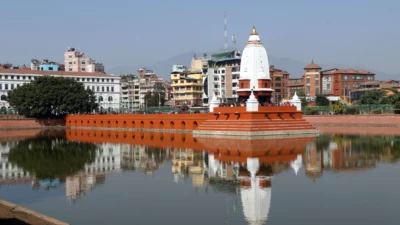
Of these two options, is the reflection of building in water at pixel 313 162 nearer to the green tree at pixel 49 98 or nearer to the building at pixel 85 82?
the green tree at pixel 49 98

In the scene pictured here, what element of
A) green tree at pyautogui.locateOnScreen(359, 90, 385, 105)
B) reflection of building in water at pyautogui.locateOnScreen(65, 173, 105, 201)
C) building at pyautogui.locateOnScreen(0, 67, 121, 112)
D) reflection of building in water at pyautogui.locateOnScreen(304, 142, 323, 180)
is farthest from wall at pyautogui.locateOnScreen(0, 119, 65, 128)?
reflection of building in water at pyautogui.locateOnScreen(65, 173, 105, 201)

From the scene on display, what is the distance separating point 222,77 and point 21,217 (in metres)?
86.5

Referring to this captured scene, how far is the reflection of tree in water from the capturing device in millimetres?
27156

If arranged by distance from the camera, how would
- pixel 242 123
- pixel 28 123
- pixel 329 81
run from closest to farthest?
pixel 242 123
pixel 28 123
pixel 329 81

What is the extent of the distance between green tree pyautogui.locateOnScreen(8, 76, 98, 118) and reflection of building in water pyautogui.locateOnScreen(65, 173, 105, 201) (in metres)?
52.7

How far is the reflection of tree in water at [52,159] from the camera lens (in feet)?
89.1

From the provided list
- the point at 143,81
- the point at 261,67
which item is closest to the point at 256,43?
the point at 261,67

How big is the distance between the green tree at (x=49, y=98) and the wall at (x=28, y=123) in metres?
0.87

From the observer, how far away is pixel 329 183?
22.0 meters

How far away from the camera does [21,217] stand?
1459 cm

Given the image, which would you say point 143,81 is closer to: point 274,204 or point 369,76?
point 369,76

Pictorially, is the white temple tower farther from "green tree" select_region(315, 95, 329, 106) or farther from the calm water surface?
"green tree" select_region(315, 95, 329, 106)

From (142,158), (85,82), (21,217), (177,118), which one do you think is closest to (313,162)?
(142,158)

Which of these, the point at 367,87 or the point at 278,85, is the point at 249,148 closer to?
the point at 367,87
